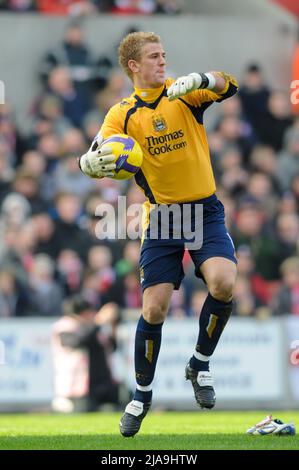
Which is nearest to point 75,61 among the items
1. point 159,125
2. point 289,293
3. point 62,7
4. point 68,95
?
point 68,95

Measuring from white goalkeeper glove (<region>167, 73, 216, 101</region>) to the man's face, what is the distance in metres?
0.43

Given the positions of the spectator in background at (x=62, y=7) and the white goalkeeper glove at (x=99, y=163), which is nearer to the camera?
the white goalkeeper glove at (x=99, y=163)

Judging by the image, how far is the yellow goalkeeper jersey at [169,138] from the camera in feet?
30.8

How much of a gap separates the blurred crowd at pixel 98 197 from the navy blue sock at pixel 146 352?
5981 millimetres

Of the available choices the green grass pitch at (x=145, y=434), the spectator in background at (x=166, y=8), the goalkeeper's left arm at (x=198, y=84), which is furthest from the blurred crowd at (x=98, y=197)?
the goalkeeper's left arm at (x=198, y=84)

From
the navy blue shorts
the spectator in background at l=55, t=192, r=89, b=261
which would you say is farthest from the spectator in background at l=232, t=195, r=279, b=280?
the navy blue shorts

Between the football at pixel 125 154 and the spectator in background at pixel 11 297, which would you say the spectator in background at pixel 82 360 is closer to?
the spectator in background at pixel 11 297

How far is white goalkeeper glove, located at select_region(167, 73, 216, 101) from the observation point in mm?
8898

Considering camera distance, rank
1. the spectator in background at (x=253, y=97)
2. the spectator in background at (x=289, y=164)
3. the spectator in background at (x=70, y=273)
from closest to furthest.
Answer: the spectator in background at (x=70, y=273) < the spectator in background at (x=289, y=164) < the spectator in background at (x=253, y=97)

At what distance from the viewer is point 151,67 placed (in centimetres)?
952

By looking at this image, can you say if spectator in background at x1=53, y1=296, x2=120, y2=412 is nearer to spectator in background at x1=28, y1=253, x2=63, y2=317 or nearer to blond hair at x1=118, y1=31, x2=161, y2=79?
spectator in background at x1=28, y1=253, x2=63, y2=317

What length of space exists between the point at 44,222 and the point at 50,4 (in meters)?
4.22

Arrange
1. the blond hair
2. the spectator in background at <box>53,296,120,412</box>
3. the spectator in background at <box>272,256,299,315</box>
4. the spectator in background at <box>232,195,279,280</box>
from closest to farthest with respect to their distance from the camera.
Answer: the blond hair < the spectator in background at <box>53,296,120,412</box> < the spectator in background at <box>272,256,299,315</box> < the spectator in background at <box>232,195,279,280</box>
